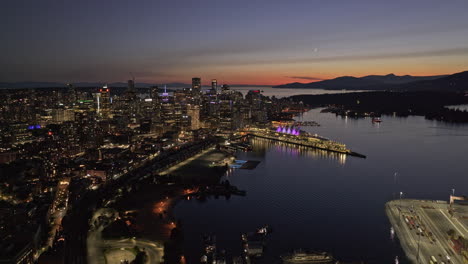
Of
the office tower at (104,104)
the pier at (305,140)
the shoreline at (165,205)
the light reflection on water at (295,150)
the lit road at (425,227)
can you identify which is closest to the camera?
the lit road at (425,227)

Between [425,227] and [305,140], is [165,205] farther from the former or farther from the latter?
[305,140]

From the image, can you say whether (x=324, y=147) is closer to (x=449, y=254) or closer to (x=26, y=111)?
(x=449, y=254)

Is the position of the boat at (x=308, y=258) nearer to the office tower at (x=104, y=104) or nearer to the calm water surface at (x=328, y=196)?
the calm water surface at (x=328, y=196)

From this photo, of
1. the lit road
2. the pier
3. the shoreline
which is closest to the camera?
the lit road

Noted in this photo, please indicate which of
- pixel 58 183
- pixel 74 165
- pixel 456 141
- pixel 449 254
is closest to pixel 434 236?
pixel 449 254

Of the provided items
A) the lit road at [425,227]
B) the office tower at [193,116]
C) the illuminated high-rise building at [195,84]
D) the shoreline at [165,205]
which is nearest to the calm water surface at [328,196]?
the lit road at [425,227]

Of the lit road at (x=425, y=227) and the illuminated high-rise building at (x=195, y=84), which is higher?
the illuminated high-rise building at (x=195, y=84)

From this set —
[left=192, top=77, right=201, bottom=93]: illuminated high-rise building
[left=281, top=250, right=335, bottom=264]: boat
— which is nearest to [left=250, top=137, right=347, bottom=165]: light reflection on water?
[left=281, top=250, right=335, bottom=264]: boat

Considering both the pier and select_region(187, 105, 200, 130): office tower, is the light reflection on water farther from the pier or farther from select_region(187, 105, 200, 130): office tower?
select_region(187, 105, 200, 130): office tower

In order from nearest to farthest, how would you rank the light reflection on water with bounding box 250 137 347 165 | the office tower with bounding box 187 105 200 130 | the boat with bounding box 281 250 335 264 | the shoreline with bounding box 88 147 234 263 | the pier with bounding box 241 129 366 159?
the boat with bounding box 281 250 335 264 → the shoreline with bounding box 88 147 234 263 → the light reflection on water with bounding box 250 137 347 165 → the pier with bounding box 241 129 366 159 → the office tower with bounding box 187 105 200 130
